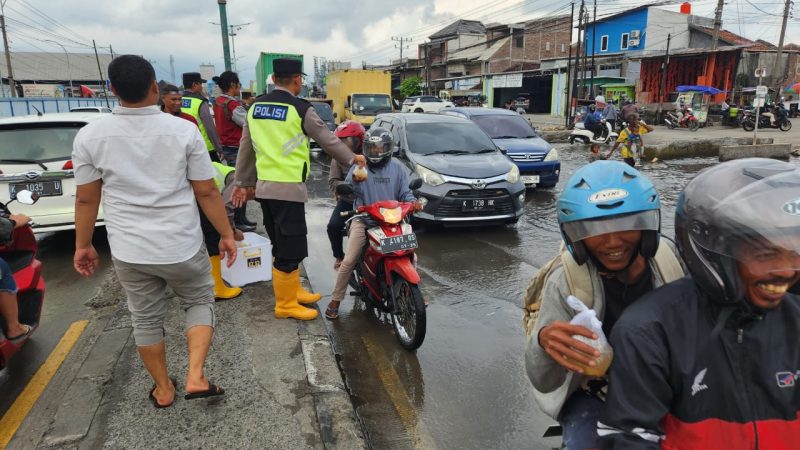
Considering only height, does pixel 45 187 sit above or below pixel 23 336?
above

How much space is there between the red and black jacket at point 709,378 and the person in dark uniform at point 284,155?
9.11 ft

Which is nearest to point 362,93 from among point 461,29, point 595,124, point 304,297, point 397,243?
point 595,124

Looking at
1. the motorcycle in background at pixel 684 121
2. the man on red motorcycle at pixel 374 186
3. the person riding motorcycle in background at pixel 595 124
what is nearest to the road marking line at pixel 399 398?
the man on red motorcycle at pixel 374 186

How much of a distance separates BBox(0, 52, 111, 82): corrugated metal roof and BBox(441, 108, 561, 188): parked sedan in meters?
70.3

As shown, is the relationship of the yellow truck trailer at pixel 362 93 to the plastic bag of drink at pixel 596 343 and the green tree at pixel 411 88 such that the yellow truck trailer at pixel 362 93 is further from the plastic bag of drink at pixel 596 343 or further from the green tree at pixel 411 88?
the green tree at pixel 411 88

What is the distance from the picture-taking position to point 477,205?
6855 millimetres

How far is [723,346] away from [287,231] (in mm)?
3075

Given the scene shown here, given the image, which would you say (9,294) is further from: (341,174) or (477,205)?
(477,205)

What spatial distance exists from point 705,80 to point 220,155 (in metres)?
29.9

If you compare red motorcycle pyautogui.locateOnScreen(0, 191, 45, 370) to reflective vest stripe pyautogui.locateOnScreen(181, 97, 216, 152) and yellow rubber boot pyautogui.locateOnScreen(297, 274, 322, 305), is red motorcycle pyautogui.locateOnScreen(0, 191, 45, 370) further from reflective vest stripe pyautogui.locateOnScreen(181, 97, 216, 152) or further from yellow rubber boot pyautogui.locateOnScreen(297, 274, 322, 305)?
reflective vest stripe pyautogui.locateOnScreen(181, 97, 216, 152)

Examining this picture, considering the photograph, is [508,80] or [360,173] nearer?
[360,173]

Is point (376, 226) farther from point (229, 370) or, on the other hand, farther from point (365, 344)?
point (229, 370)

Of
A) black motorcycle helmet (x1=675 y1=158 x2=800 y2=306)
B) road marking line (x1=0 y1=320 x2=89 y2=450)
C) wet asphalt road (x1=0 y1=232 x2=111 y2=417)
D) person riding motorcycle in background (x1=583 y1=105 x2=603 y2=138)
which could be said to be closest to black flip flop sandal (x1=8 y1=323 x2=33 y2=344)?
wet asphalt road (x1=0 y1=232 x2=111 y2=417)

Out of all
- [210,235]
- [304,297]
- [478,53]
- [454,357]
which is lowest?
[454,357]
